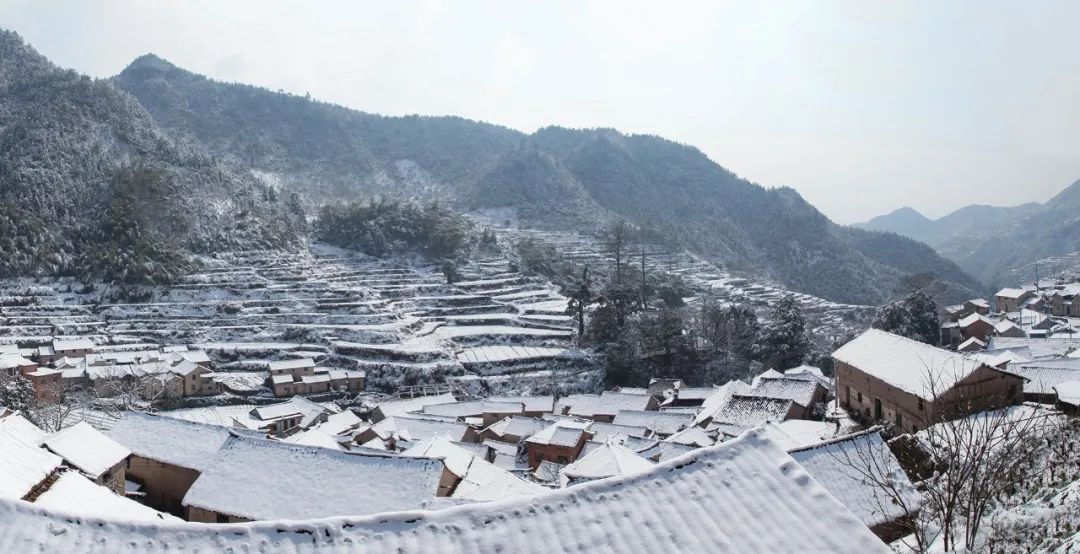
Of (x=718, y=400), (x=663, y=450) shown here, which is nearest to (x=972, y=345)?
(x=718, y=400)

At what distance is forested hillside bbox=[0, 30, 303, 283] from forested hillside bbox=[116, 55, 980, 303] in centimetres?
3427

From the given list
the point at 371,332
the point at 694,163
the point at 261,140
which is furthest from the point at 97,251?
the point at 694,163

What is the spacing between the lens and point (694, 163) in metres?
136

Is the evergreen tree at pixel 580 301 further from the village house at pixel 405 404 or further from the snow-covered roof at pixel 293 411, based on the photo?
the snow-covered roof at pixel 293 411

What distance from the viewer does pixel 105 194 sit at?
6419 centimetres

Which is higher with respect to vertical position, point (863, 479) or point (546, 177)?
point (546, 177)

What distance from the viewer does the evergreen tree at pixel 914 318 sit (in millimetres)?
42094

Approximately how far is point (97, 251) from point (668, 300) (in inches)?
1947

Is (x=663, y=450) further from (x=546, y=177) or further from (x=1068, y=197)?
(x=1068, y=197)

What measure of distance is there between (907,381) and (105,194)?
70.4 meters

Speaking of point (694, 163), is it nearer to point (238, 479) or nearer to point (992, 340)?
point (992, 340)

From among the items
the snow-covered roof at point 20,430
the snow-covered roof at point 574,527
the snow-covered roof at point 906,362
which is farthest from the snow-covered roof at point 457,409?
the snow-covered roof at point 574,527

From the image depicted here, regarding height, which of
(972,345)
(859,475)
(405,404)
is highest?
(859,475)

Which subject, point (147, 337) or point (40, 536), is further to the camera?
point (147, 337)
